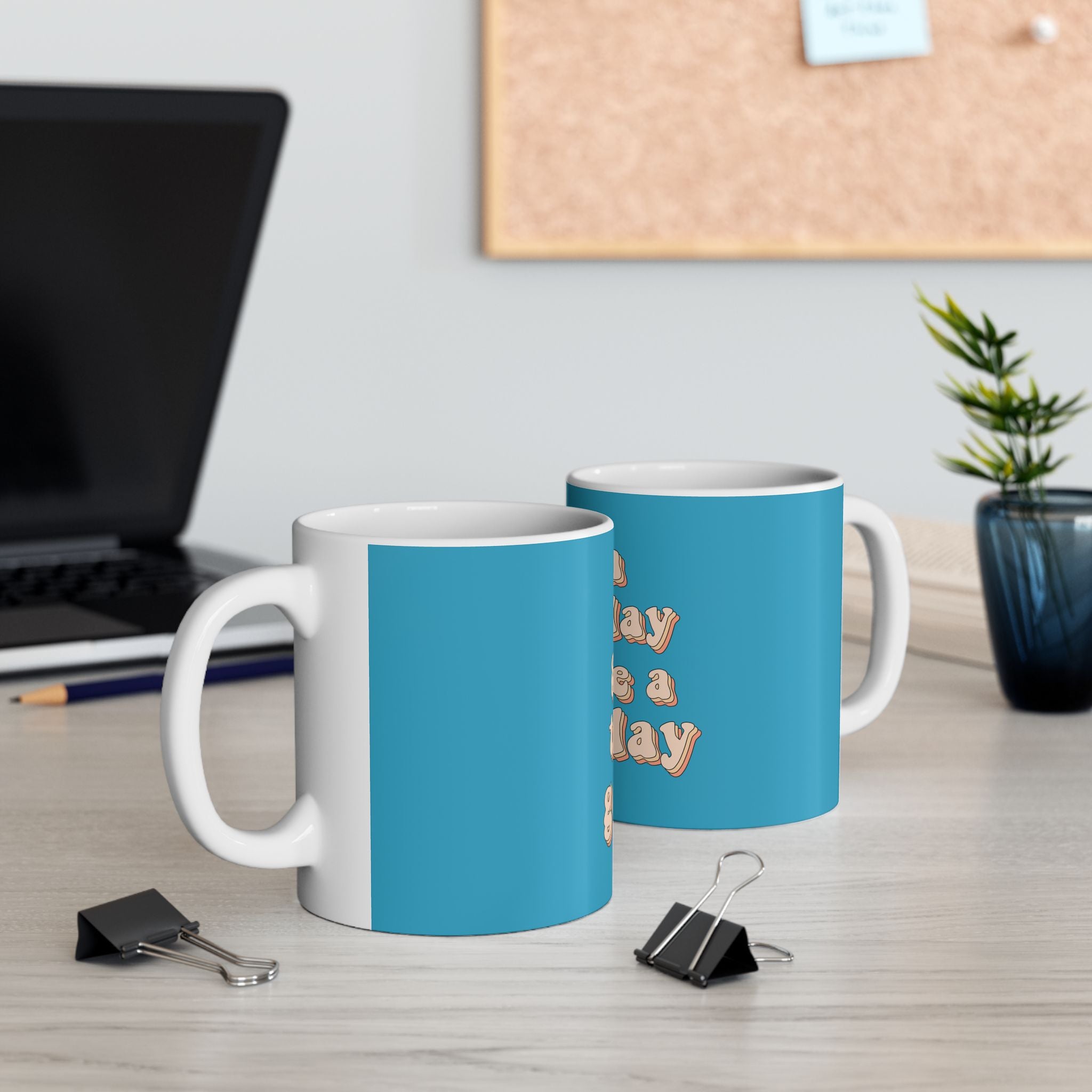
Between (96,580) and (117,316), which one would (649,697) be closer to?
(96,580)

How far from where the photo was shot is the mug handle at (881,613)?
1.81 ft

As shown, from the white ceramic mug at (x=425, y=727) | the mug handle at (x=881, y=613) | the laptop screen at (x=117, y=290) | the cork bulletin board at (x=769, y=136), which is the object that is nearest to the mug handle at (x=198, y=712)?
the white ceramic mug at (x=425, y=727)

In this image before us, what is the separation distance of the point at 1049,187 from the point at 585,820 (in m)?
1.39

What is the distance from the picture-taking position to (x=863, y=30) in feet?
5.04

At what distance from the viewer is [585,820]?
416 mm

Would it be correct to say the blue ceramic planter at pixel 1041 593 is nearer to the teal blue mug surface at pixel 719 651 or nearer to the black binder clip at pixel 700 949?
the teal blue mug surface at pixel 719 651

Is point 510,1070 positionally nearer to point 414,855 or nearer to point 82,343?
point 414,855

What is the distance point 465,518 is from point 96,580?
1.55ft

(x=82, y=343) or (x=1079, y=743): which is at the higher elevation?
(x=82, y=343)

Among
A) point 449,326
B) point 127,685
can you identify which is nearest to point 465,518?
point 127,685

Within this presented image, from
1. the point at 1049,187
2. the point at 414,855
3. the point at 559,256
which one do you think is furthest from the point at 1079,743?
the point at 1049,187

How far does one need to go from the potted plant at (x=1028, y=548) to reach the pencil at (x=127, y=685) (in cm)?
36

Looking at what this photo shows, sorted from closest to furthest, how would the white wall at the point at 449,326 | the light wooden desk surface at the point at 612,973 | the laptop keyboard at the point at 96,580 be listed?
the light wooden desk surface at the point at 612,973 < the laptop keyboard at the point at 96,580 < the white wall at the point at 449,326

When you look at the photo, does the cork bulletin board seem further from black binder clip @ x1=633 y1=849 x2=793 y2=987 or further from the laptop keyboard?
black binder clip @ x1=633 y1=849 x2=793 y2=987
